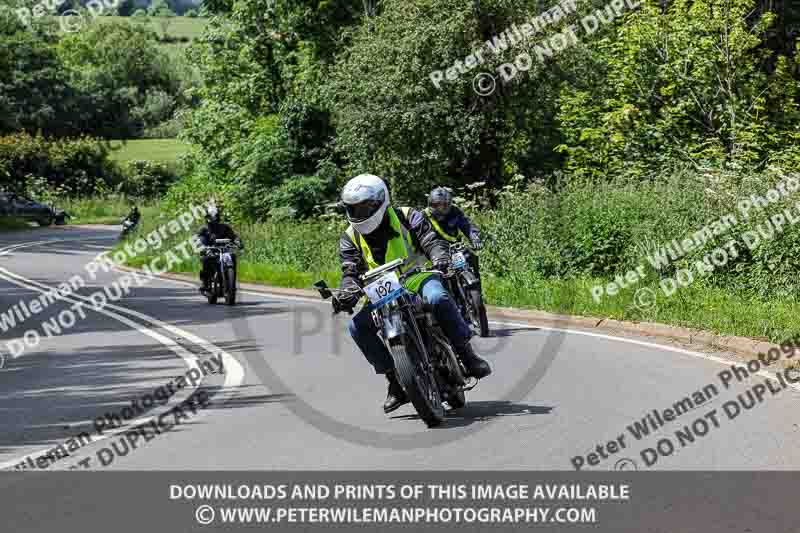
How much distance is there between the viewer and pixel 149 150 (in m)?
101

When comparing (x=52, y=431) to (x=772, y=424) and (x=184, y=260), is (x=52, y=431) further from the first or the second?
(x=184, y=260)

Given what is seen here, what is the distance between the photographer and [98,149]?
274ft

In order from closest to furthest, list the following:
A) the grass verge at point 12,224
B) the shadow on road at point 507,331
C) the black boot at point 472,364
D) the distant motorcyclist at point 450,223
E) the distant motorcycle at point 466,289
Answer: the black boot at point 472,364
the distant motorcycle at point 466,289
the distant motorcyclist at point 450,223
the shadow on road at point 507,331
the grass verge at point 12,224

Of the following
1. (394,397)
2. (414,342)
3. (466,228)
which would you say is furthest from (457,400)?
(466,228)

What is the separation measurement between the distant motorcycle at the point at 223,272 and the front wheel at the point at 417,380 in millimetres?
13977

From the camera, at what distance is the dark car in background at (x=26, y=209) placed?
6600 cm

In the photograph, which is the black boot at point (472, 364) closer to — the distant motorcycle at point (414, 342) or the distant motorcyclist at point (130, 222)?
the distant motorcycle at point (414, 342)

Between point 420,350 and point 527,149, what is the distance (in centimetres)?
2657

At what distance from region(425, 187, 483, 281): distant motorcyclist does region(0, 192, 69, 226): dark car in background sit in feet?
180

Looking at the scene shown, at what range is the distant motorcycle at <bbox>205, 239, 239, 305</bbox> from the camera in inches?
902

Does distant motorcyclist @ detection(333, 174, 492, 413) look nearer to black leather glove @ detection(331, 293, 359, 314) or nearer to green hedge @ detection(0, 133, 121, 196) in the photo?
black leather glove @ detection(331, 293, 359, 314)

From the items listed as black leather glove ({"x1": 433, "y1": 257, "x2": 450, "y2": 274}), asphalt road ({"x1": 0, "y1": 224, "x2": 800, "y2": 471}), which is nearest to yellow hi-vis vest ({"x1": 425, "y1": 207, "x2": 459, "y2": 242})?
asphalt road ({"x1": 0, "y1": 224, "x2": 800, "y2": 471})

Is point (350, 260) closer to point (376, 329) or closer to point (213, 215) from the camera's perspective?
point (376, 329)

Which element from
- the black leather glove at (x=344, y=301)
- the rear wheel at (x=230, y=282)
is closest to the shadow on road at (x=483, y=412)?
the black leather glove at (x=344, y=301)
